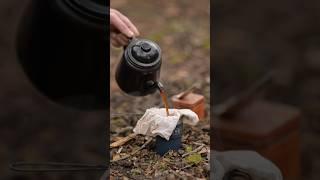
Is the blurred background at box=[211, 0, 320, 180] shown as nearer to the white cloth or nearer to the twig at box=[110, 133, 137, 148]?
the white cloth

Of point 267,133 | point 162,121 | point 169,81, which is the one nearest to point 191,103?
point 162,121

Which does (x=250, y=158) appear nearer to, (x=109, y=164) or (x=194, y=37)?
(x=109, y=164)

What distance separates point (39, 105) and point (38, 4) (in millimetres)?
203

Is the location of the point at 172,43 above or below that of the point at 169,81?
above

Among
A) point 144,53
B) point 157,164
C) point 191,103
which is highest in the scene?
point 144,53

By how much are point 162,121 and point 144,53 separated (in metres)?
0.14

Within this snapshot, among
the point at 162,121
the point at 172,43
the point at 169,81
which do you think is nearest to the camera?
the point at 162,121

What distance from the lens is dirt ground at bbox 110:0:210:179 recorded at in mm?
1274

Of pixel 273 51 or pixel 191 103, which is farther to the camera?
pixel 191 103

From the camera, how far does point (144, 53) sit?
3.99 feet

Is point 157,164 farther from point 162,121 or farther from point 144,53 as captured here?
point 144,53

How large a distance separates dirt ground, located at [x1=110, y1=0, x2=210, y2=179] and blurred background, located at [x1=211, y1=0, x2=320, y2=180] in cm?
17

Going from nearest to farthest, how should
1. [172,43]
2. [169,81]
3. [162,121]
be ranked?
[162,121]
[169,81]
[172,43]

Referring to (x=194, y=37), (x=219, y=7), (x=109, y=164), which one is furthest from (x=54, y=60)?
(x=194, y=37)
